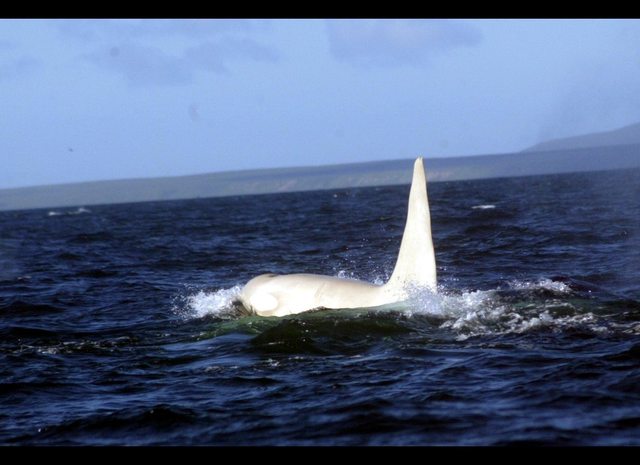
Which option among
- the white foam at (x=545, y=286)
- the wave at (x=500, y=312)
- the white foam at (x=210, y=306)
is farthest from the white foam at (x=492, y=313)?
the white foam at (x=210, y=306)

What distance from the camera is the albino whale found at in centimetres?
1380

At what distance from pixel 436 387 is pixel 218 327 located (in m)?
5.83

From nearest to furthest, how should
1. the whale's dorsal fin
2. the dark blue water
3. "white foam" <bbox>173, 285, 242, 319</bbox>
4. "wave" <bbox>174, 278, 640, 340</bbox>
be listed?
the dark blue water
"wave" <bbox>174, 278, 640, 340</bbox>
the whale's dorsal fin
"white foam" <bbox>173, 285, 242, 319</bbox>

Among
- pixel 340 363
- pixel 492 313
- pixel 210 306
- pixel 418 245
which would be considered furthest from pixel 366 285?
pixel 210 306

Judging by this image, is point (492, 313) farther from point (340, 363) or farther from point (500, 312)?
point (340, 363)

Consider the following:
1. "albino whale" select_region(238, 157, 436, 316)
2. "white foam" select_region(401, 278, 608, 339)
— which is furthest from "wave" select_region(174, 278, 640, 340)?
"albino whale" select_region(238, 157, 436, 316)

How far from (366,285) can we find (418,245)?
1674 millimetres

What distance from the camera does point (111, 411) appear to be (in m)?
10.2

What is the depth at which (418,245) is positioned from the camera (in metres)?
13.9

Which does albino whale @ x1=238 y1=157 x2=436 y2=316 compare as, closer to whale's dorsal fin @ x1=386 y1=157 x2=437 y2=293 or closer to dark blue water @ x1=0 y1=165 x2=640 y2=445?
whale's dorsal fin @ x1=386 y1=157 x2=437 y2=293

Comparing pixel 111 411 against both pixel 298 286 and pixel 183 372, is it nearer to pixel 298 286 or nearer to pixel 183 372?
pixel 183 372
